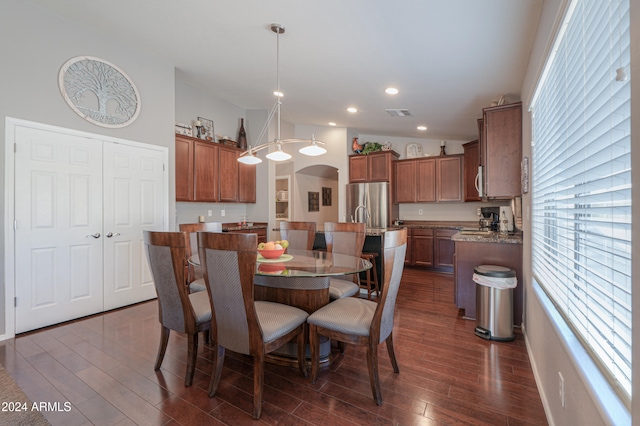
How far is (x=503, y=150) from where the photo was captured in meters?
3.07

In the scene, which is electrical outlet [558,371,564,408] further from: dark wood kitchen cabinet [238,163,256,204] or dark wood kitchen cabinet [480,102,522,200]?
dark wood kitchen cabinet [238,163,256,204]

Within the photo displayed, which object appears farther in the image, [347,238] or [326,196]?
[326,196]

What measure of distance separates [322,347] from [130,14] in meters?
3.47

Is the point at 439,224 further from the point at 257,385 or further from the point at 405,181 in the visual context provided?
the point at 257,385

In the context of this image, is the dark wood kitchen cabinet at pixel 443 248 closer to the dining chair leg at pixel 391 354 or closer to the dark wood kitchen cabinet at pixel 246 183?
the dark wood kitchen cabinet at pixel 246 183

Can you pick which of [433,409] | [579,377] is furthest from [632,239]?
[433,409]

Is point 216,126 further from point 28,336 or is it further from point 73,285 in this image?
point 28,336

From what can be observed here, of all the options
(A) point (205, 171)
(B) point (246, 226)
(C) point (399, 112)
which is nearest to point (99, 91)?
(A) point (205, 171)

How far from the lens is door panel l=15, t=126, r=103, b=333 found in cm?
284

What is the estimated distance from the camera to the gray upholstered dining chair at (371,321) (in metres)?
1.82

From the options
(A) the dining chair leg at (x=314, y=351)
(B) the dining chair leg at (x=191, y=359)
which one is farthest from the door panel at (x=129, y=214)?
(A) the dining chair leg at (x=314, y=351)

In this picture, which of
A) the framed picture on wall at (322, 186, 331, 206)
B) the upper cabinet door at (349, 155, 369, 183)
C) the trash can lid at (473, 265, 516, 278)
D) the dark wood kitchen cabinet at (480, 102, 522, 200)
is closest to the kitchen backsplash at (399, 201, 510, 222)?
the upper cabinet door at (349, 155, 369, 183)

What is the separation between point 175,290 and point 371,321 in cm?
127

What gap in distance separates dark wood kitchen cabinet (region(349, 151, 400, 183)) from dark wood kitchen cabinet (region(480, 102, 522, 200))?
111 inches
